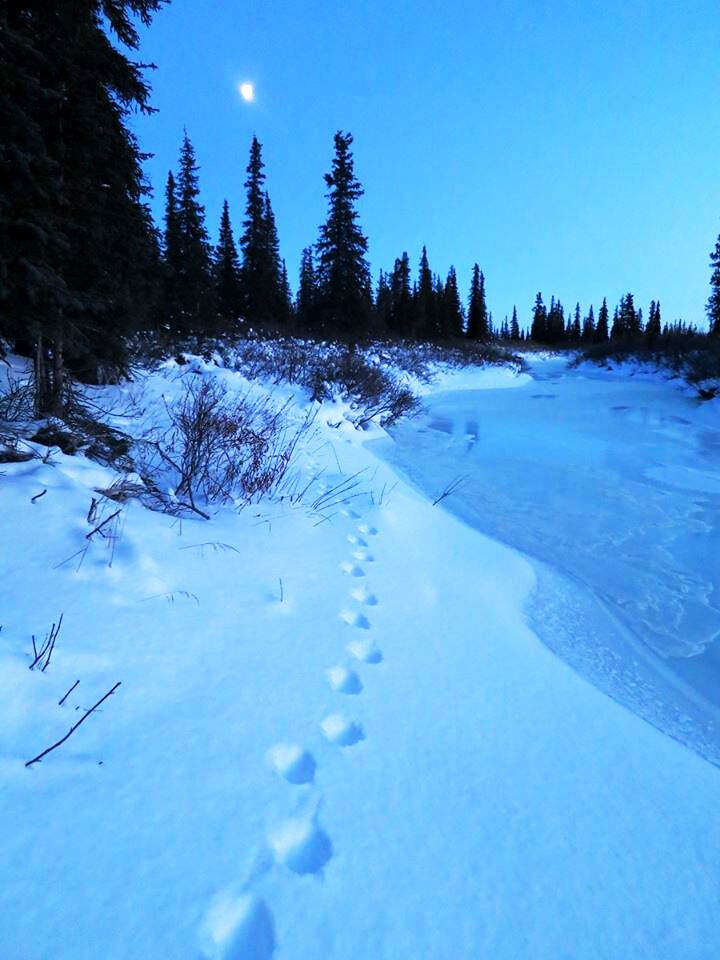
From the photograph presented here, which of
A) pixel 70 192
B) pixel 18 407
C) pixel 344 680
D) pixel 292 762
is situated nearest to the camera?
pixel 292 762

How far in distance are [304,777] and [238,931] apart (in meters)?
0.50

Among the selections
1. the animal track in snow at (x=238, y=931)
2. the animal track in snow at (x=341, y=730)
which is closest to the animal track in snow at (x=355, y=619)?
the animal track in snow at (x=341, y=730)

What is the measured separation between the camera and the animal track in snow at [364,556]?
3.67 meters

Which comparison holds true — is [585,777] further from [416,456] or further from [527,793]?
[416,456]

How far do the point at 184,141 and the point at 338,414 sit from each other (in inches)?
867

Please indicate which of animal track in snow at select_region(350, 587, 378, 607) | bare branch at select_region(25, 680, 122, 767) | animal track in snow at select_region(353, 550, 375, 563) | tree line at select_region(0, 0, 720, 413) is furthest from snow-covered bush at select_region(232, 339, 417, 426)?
bare branch at select_region(25, 680, 122, 767)

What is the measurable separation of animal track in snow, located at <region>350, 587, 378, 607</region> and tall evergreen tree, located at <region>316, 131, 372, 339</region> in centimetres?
2135

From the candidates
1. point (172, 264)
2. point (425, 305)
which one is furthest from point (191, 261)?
point (425, 305)

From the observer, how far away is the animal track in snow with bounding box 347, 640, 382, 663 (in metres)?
2.41

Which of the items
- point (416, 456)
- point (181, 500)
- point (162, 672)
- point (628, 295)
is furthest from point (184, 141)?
point (628, 295)

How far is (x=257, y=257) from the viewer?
27.5 m

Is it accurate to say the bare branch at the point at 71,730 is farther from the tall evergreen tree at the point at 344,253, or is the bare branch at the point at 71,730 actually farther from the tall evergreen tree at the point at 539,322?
the tall evergreen tree at the point at 539,322

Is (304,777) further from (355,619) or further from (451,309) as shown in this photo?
(451,309)

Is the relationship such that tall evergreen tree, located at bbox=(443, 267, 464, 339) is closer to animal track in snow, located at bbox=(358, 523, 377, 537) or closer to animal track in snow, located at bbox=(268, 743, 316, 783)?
animal track in snow, located at bbox=(358, 523, 377, 537)
